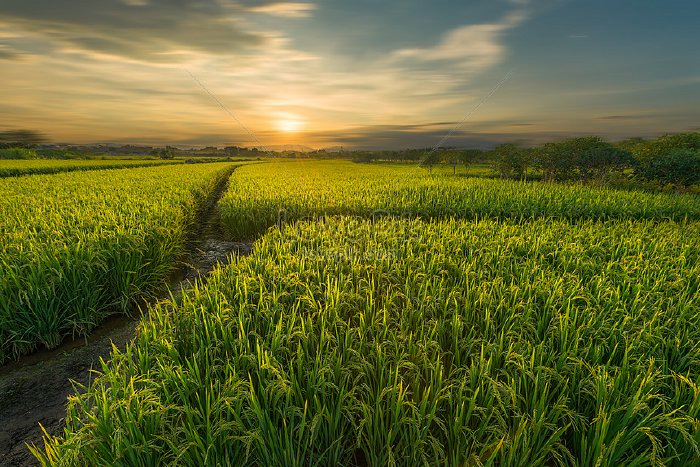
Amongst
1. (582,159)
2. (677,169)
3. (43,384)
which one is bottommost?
(43,384)

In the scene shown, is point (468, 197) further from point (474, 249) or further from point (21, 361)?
point (21, 361)

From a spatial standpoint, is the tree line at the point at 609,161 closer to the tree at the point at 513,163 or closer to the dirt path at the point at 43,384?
the tree at the point at 513,163

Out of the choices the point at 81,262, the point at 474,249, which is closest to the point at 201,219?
the point at 81,262

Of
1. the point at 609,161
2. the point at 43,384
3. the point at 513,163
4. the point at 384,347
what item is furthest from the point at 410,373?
the point at 513,163

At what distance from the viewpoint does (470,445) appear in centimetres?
214

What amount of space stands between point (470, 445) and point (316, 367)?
1231 mm

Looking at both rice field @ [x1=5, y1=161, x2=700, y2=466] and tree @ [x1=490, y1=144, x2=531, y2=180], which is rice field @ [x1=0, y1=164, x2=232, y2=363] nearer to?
rice field @ [x1=5, y1=161, x2=700, y2=466]

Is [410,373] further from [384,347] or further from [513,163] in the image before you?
[513,163]

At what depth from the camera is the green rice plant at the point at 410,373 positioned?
2.04 meters

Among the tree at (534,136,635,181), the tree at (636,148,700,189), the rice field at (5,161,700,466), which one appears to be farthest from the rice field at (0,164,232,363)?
the tree at (534,136,635,181)

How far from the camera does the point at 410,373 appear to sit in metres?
2.66

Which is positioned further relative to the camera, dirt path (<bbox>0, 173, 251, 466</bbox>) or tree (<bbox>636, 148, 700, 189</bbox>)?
tree (<bbox>636, 148, 700, 189</bbox>)

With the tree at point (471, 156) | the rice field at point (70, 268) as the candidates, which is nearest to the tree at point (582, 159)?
the tree at point (471, 156)

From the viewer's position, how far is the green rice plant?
204cm
